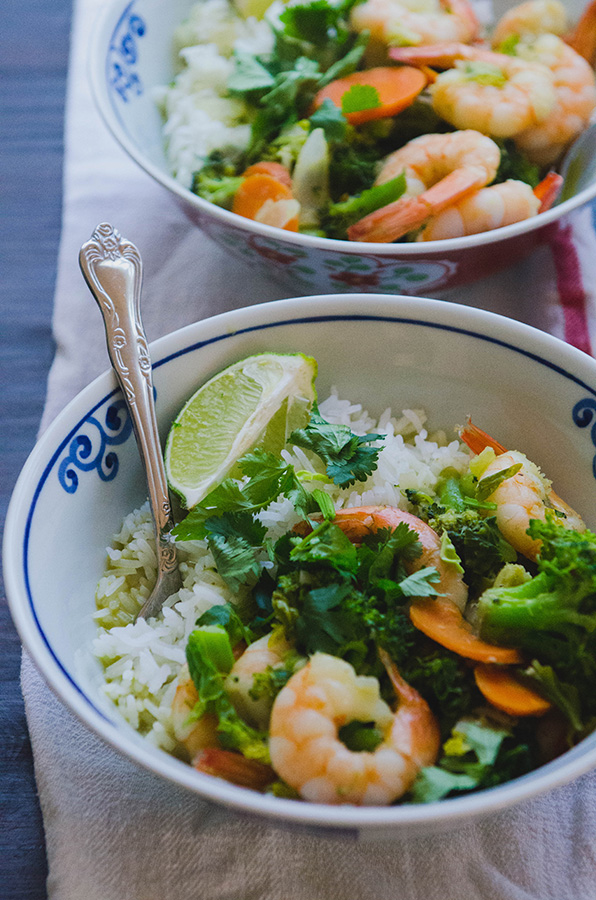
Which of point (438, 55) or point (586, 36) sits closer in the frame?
point (438, 55)

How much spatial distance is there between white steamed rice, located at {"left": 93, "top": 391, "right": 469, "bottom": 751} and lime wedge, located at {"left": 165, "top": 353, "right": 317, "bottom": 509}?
0.23 ft

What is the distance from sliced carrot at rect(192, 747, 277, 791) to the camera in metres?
1.10

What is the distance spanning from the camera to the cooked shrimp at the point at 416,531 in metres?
1.27

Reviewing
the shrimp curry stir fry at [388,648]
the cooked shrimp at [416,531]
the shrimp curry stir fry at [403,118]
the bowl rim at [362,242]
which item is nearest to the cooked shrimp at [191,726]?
the shrimp curry stir fry at [388,648]

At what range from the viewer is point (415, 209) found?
5.92 ft

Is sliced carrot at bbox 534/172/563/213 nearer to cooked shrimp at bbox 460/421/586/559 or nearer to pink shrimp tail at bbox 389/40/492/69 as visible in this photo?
pink shrimp tail at bbox 389/40/492/69

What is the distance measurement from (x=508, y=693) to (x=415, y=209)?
1.12m

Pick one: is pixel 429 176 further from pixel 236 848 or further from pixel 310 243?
pixel 236 848

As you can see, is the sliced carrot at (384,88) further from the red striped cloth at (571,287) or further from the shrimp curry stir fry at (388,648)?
the shrimp curry stir fry at (388,648)

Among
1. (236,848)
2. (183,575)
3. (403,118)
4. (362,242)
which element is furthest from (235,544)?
(403,118)

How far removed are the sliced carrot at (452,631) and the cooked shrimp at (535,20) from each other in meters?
1.89

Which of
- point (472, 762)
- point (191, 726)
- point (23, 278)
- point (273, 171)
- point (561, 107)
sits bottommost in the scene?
point (23, 278)

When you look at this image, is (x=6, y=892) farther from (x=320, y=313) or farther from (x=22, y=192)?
(x=22, y=192)

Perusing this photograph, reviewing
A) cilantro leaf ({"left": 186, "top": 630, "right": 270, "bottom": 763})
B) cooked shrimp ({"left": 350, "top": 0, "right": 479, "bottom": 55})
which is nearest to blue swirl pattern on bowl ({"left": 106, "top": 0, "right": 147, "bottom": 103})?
cooked shrimp ({"left": 350, "top": 0, "right": 479, "bottom": 55})
